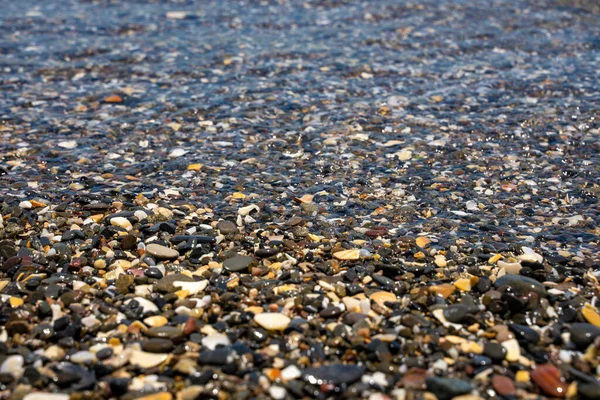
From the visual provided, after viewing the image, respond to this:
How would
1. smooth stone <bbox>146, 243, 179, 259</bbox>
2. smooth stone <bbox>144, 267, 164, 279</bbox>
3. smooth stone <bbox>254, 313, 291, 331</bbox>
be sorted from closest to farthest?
smooth stone <bbox>254, 313, 291, 331</bbox> < smooth stone <bbox>144, 267, 164, 279</bbox> < smooth stone <bbox>146, 243, 179, 259</bbox>

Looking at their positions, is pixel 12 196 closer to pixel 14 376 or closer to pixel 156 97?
pixel 14 376

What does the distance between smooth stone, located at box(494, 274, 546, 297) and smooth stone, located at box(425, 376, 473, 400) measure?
124 centimetres

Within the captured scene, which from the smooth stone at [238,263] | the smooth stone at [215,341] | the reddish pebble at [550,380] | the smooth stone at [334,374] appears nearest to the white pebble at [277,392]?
the smooth stone at [334,374]

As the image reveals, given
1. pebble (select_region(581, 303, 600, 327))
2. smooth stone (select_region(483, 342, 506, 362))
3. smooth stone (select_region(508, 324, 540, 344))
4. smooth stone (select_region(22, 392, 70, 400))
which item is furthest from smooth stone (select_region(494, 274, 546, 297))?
smooth stone (select_region(22, 392, 70, 400))

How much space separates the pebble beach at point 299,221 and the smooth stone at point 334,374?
16 mm

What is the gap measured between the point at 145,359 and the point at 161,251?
1500 millimetres

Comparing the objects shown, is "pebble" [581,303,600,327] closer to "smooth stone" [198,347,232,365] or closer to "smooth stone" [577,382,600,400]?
"smooth stone" [577,382,600,400]

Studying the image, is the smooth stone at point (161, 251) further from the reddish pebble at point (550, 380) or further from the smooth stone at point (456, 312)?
the reddish pebble at point (550, 380)

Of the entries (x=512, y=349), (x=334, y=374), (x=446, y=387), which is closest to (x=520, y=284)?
(x=512, y=349)

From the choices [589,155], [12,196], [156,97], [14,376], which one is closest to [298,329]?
[14,376]

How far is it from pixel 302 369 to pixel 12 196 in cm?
422

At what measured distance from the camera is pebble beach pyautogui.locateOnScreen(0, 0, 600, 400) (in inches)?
182

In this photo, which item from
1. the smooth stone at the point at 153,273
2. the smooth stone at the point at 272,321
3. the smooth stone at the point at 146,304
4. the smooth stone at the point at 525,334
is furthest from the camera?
the smooth stone at the point at 153,273

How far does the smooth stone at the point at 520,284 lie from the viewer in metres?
5.34
